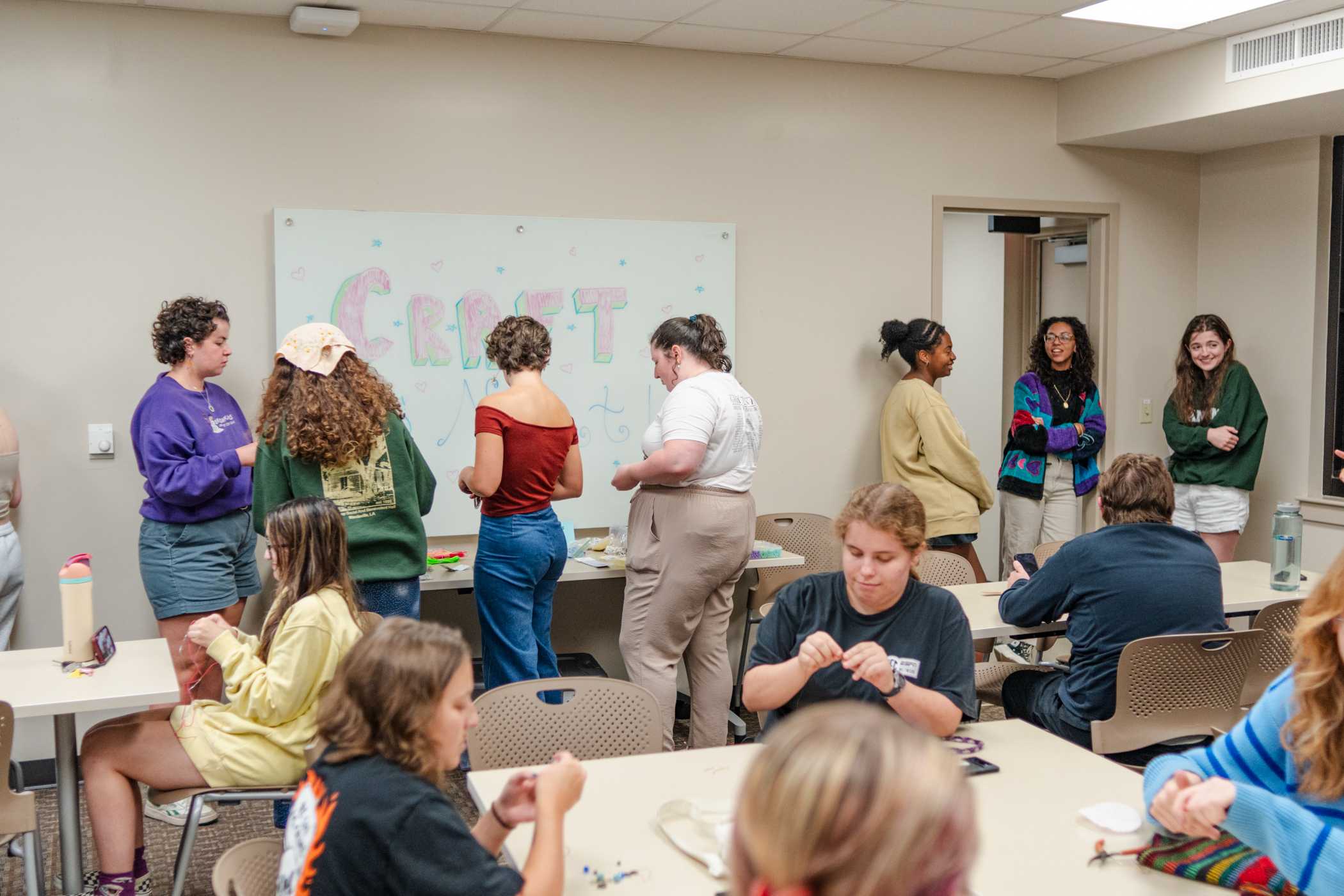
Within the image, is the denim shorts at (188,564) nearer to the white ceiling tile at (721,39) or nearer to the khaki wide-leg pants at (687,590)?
the khaki wide-leg pants at (687,590)

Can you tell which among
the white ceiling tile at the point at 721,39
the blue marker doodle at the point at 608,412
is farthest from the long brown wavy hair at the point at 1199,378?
the blue marker doodle at the point at 608,412

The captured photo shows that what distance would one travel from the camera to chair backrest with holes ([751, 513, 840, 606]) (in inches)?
192

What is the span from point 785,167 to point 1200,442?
2.30 metres

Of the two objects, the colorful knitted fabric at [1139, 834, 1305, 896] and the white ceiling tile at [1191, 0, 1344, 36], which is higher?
the white ceiling tile at [1191, 0, 1344, 36]

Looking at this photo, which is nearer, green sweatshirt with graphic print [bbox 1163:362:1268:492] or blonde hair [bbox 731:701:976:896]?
blonde hair [bbox 731:701:976:896]

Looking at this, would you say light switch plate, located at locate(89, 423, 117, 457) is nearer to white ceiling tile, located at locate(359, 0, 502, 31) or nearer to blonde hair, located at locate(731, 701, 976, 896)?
white ceiling tile, located at locate(359, 0, 502, 31)

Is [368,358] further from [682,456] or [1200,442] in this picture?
[1200,442]

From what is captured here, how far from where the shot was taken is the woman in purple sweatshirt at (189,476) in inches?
147

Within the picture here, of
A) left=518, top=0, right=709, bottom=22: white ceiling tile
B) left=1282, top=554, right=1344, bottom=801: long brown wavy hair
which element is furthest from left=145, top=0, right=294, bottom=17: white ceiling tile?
left=1282, top=554, right=1344, bottom=801: long brown wavy hair

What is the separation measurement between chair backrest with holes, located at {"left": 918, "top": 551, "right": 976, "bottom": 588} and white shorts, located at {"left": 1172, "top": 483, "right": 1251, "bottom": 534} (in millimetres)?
1776

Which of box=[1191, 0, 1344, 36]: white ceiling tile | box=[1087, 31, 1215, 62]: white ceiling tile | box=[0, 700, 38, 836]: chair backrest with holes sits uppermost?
box=[1087, 31, 1215, 62]: white ceiling tile

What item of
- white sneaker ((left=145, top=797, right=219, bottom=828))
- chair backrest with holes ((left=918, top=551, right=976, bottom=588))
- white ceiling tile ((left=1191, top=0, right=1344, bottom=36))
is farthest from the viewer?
white ceiling tile ((left=1191, top=0, right=1344, bottom=36))

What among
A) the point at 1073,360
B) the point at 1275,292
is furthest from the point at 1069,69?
the point at 1275,292

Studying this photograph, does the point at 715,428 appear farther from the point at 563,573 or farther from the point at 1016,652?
the point at 1016,652
